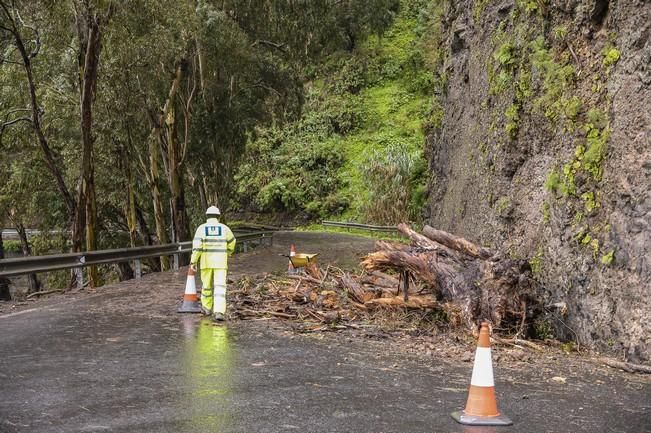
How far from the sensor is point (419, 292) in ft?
36.7

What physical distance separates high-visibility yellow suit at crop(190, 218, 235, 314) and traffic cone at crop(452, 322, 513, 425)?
224 inches

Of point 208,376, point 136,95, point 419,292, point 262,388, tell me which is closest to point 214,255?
point 419,292

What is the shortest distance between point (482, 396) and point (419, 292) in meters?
5.54

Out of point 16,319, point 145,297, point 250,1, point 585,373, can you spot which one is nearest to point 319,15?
point 250,1

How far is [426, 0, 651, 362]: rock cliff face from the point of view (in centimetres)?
793

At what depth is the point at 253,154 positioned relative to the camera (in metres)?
51.4

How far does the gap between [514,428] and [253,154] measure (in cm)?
4680

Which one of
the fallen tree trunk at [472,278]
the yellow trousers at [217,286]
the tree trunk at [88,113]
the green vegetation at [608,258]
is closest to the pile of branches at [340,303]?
→ the fallen tree trunk at [472,278]

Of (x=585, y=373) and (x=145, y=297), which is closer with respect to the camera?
(x=585, y=373)

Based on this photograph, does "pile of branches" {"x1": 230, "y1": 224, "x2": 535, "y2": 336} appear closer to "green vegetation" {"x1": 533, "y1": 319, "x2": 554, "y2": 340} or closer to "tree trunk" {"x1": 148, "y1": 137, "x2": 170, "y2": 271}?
"green vegetation" {"x1": 533, "y1": 319, "x2": 554, "y2": 340}

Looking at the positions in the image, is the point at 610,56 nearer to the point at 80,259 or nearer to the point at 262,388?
the point at 262,388

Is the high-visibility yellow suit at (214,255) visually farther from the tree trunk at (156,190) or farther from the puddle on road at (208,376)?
the tree trunk at (156,190)

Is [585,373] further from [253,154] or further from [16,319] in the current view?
[253,154]

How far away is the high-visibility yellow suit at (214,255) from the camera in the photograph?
10.8m
